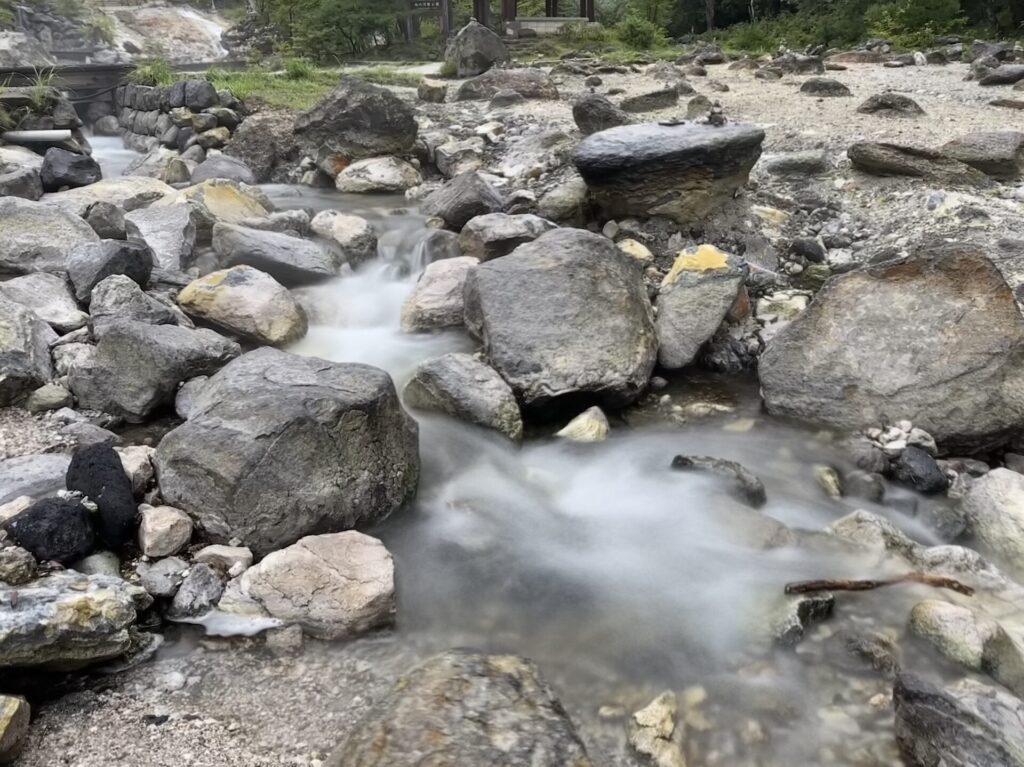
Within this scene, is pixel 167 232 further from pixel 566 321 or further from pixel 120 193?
pixel 566 321

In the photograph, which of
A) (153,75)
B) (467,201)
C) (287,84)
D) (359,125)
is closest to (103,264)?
(467,201)

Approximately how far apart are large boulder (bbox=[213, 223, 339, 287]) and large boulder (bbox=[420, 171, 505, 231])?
1.71m

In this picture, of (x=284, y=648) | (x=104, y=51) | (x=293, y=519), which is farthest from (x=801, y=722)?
(x=104, y=51)

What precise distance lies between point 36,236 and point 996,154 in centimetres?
933

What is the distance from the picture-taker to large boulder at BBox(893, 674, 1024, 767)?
9.20 ft

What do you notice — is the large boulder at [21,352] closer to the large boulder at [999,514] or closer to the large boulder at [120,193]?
the large boulder at [120,193]

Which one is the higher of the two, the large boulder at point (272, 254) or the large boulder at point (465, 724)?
the large boulder at point (272, 254)

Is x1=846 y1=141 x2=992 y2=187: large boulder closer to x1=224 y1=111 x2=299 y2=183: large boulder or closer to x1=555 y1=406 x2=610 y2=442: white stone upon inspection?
x1=555 y1=406 x2=610 y2=442: white stone

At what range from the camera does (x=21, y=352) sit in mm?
5242

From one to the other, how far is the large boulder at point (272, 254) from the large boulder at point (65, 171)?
384 cm

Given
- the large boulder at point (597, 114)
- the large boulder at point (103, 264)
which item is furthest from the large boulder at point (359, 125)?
the large boulder at point (103, 264)

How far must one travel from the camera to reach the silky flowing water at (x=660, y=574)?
332 cm

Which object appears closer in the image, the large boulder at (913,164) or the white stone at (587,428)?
the white stone at (587,428)

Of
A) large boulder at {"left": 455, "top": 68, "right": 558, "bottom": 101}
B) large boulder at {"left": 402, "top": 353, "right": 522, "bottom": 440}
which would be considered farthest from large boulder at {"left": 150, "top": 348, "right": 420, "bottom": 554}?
large boulder at {"left": 455, "top": 68, "right": 558, "bottom": 101}
